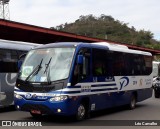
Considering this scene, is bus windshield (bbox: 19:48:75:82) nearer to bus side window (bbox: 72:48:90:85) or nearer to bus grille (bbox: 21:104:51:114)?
Result: bus side window (bbox: 72:48:90:85)

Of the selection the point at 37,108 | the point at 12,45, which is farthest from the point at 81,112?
the point at 12,45

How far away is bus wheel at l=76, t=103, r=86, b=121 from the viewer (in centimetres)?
1270

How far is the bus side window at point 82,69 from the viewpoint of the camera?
12455 mm

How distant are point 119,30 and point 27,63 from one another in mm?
108316

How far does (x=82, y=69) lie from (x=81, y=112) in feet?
4.57

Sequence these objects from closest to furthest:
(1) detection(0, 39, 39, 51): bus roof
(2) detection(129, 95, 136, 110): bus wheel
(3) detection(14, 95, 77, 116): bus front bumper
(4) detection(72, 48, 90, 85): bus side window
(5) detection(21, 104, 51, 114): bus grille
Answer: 1. (3) detection(14, 95, 77, 116): bus front bumper
2. (5) detection(21, 104, 51, 114): bus grille
3. (4) detection(72, 48, 90, 85): bus side window
4. (1) detection(0, 39, 39, 51): bus roof
5. (2) detection(129, 95, 136, 110): bus wheel

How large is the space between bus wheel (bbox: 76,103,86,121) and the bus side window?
86 cm

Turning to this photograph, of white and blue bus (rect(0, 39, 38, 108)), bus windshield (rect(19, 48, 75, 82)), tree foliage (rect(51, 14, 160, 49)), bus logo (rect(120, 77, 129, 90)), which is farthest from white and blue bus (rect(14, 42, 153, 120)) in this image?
tree foliage (rect(51, 14, 160, 49))

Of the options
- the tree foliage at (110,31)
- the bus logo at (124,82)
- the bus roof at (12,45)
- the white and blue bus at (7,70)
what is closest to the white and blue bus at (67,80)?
the bus logo at (124,82)

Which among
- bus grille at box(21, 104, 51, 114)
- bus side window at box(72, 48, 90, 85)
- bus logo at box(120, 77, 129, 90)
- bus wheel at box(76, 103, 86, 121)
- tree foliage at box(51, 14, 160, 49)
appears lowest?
bus wheel at box(76, 103, 86, 121)

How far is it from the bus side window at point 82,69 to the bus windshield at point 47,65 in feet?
0.92

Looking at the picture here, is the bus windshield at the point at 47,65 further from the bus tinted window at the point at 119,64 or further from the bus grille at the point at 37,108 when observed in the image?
the bus tinted window at the point at 119,64

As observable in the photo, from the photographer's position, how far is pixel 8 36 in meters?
32.7

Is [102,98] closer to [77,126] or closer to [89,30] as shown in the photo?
[77,126]
